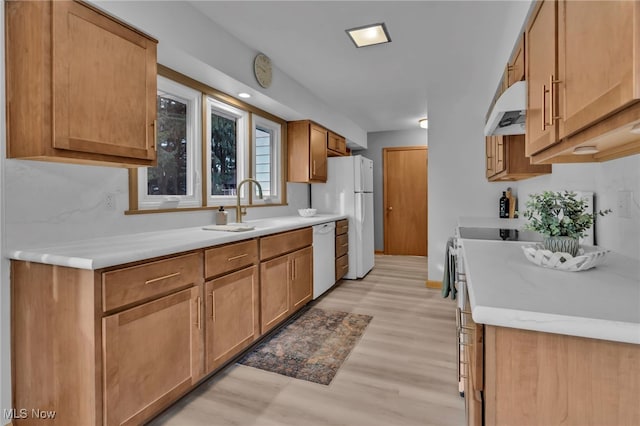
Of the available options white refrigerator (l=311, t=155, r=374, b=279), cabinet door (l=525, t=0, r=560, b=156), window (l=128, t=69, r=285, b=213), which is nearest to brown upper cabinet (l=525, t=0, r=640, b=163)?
cabinet door (l=525, t=0, r=560, b=156)

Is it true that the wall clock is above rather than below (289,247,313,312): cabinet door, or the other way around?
above

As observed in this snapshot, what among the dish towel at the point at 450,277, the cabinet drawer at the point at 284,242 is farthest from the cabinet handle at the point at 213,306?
the dish towel at the point at 450,277

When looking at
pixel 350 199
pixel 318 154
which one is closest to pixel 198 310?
pixel 318 154

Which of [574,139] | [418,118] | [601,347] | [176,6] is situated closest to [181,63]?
[176,6]

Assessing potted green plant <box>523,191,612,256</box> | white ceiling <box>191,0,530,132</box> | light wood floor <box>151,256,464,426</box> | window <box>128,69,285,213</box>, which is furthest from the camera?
window <box>128,69,285,213</box>

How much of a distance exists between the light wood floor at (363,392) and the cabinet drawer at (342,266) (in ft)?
4.08

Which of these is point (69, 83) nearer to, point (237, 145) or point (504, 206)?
point (237, 145)

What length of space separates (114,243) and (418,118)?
479 cm

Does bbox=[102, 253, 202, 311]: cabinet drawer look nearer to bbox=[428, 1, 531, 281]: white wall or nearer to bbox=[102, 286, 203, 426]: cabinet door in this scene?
bbox=[102, 286, 203, 426]: cabinet door

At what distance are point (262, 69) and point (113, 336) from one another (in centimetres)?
237

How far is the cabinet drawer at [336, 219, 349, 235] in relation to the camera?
13.7ft

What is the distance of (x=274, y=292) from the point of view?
2.68 m

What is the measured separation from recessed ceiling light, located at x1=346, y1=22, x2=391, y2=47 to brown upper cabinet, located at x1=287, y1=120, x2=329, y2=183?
142cm

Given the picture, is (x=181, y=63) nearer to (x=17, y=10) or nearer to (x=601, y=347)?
(x=17, y=10)
